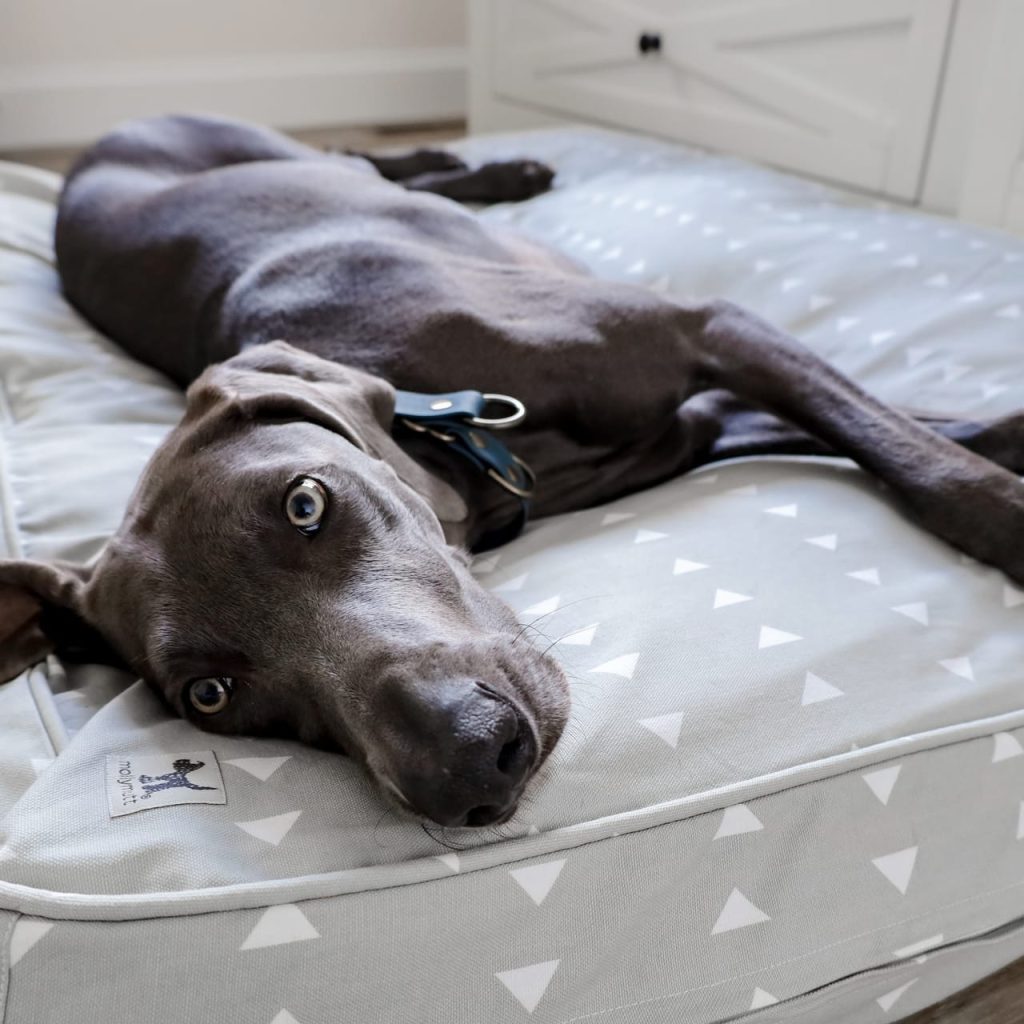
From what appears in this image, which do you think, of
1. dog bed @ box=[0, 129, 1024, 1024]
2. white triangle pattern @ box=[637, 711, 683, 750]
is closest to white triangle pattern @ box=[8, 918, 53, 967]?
dog bed @ box=[0, 129, 1024, 1024]

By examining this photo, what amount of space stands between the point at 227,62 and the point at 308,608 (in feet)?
15.5

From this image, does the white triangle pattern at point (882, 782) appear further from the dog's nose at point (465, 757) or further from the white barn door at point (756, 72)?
the white barn door at point (756, 72)

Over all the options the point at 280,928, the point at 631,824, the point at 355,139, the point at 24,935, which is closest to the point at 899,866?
the point at 631,824

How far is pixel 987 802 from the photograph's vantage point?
1.26 metres

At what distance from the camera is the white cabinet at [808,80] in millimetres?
2918

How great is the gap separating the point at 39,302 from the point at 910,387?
6.21 ft

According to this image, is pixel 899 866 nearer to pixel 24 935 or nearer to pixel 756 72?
pixel 24 935

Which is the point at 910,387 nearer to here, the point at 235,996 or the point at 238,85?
the point at 235,996

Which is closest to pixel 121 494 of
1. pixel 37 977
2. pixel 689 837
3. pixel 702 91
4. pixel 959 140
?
pixel 37 977

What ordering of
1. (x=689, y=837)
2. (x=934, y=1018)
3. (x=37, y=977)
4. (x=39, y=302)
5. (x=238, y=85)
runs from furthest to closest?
(x=238, y=85), (x=39, y=302), (x=934, y=1018), (x=689, y=837), (x=37, y=977)

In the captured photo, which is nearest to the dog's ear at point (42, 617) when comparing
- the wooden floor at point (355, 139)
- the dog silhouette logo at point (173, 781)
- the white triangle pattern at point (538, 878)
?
the dog silhouette logo at point (173, 781)

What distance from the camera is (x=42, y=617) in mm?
1512

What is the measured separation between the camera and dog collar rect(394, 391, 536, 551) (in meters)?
1.67

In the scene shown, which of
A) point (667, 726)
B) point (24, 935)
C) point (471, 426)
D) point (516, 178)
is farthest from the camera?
point (516, 178)
